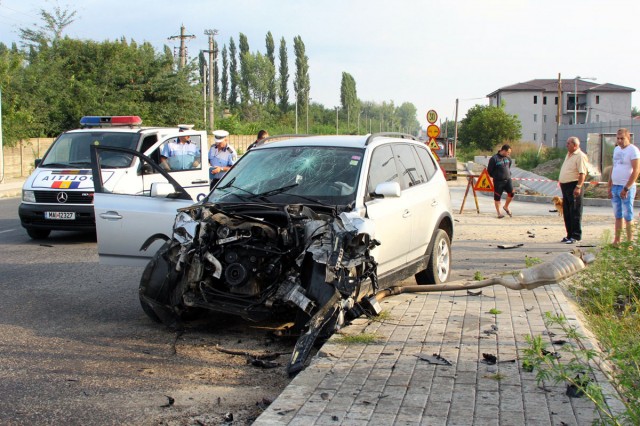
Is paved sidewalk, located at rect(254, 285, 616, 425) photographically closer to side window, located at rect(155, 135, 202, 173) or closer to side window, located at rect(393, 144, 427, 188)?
side window, located at rect(393, 144, 427, 188)

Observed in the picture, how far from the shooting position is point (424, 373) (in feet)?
16.5

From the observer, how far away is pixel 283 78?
102500 millimetres

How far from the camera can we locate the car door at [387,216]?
6.77 meters

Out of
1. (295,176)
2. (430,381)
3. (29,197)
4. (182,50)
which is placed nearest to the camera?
(430,381)

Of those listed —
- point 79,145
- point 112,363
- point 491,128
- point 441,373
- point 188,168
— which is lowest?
point 112,363

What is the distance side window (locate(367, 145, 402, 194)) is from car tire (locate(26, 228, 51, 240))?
753cm

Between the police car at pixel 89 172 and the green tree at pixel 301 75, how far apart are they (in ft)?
286

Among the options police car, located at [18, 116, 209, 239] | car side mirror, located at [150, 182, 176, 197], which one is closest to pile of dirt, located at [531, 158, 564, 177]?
police car, located at [18, 116, 209, 239]

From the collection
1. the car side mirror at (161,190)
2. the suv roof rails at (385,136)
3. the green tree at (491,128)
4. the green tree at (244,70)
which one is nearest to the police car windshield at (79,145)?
the car side mirror at (161,190)

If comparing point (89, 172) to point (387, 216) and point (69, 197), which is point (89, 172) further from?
point (387, 216)

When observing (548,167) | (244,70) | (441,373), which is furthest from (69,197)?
(244,70)

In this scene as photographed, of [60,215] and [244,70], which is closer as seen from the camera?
[60,215]

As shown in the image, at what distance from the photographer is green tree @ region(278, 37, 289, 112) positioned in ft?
332

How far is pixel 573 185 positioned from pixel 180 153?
7044mm
